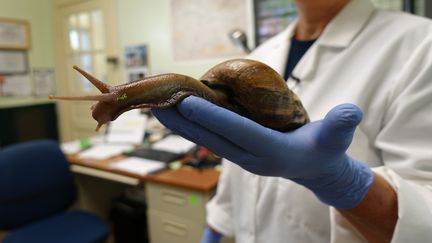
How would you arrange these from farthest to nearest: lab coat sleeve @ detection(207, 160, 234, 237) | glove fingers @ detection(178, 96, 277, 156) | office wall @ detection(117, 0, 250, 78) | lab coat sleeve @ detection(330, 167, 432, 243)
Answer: office wall @ detection(117, 0, 250, 78), lab coat sleeve @ detection(207, 160, 234, 237), lab coat sleeve @ detection(330, 167, 432, 243), glove fingers @ detection(178, 96, 277, 156)

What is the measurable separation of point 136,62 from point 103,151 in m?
0.97

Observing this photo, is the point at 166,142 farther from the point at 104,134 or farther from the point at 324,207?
the point at 324,207

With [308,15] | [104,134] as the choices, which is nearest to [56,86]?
[104,134]

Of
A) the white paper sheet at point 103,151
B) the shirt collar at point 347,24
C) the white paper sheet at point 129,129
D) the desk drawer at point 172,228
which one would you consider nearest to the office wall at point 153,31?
the white paper sheet at point 129,129

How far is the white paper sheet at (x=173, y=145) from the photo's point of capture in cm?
178

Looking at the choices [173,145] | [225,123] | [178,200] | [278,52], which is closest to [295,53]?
[278,52]

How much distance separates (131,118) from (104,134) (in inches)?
13.9

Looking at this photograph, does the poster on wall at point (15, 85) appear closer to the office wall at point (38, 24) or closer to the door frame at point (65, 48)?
the office wall at point (38, 24)

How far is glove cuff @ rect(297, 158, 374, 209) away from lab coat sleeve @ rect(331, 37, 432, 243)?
7 cm

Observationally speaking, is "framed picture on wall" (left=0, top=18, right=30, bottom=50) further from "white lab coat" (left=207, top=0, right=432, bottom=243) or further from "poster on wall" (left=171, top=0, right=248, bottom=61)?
"white lab coat" (left=207, top=0, right=432, bottom=243)

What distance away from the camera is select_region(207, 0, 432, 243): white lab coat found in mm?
566

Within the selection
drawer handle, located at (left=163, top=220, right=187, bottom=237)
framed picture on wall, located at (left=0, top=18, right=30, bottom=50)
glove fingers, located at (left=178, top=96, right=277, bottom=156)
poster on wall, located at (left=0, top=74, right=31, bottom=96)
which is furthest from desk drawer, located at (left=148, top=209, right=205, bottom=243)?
framed picture on wall, located at (left=0, top=18, right=30, bottom=50)

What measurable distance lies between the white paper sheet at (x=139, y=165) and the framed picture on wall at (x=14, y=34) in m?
1.99

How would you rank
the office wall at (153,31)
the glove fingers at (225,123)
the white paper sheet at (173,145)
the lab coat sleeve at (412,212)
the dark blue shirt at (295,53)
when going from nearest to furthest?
1. the glove fingers at (225,123)
2. the lab coat sleeve at (412,212)
3. the dark blue shirt at (295,53)
4. the white paper sheet at (173,145)
5. the office wall at (153,31)
